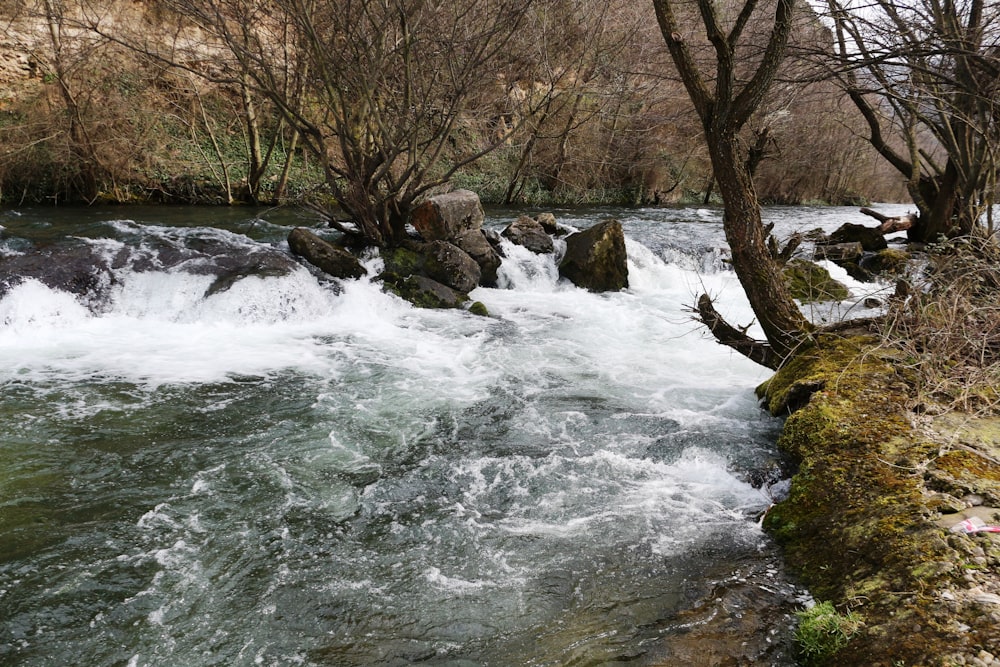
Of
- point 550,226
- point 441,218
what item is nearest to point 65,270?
point 441,218

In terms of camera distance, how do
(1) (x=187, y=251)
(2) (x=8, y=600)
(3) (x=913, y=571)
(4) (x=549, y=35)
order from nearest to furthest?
1. (3) (x=913, y=571)
2. (2) (x=8, y=600)
3. (1) (x=187, y=251)
4. (4) (x=549, y=35)

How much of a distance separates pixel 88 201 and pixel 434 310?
8616 millimetres

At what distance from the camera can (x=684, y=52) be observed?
5039 millimetres

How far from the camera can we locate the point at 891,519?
10.3 ft

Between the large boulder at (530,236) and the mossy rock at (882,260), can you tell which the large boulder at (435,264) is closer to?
the large boulder at (530,236)

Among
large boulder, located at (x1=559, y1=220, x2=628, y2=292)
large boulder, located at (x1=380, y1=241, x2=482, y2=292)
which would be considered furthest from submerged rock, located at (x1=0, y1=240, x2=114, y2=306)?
large boulder, located at (x1=559, y1=220, x2=628, y2=292)

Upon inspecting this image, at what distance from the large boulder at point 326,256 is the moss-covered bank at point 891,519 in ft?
23.2

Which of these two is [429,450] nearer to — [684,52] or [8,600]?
[8,600]

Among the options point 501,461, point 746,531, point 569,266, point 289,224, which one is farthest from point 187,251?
point 746,531

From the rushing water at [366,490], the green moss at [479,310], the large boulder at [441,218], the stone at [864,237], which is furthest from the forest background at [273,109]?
the rushing water at [366,490]

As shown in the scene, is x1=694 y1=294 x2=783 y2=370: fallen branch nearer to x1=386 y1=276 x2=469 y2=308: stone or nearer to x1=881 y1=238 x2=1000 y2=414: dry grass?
x1=881 y1=238 x2=1000 y2=414: dry grass

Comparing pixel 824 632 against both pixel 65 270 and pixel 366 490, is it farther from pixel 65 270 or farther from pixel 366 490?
pixel 65 270

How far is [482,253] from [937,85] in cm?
706

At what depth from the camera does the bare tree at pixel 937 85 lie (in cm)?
545
